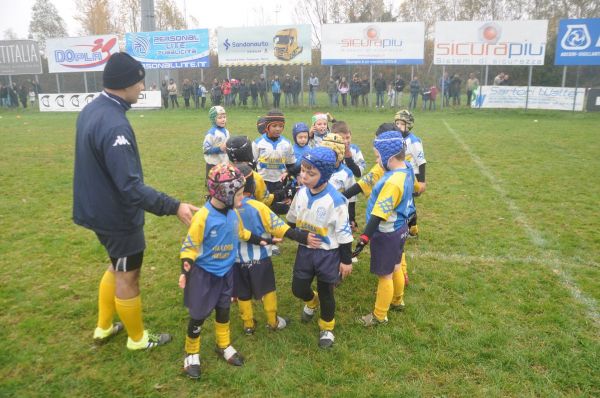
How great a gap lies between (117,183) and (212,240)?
841mm

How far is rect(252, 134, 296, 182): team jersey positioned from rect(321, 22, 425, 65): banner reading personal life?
20.0 metres

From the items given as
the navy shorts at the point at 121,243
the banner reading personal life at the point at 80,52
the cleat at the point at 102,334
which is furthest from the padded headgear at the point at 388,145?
the banner reading personal life at the point at 80,52

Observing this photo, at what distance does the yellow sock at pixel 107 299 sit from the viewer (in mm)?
4062

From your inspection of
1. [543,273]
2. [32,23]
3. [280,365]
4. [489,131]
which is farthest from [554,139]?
[32,23]

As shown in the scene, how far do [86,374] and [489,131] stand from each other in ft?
56.4

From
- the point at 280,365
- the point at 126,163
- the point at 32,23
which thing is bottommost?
the point at 280,365

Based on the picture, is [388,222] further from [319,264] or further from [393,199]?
[319,264]

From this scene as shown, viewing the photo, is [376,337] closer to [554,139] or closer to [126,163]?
[126,163]

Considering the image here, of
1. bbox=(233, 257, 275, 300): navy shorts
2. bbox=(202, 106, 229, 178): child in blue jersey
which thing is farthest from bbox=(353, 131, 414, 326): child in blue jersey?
bbox=(202, 106, 229, 178): child in blue jersey

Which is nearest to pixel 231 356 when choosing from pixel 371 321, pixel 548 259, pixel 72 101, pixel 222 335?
pixel 222 335

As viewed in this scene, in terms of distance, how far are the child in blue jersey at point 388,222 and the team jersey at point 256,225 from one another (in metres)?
0.83

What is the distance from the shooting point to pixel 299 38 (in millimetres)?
25141

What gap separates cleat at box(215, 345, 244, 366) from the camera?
3877 millimetres

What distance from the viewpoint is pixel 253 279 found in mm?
4184
